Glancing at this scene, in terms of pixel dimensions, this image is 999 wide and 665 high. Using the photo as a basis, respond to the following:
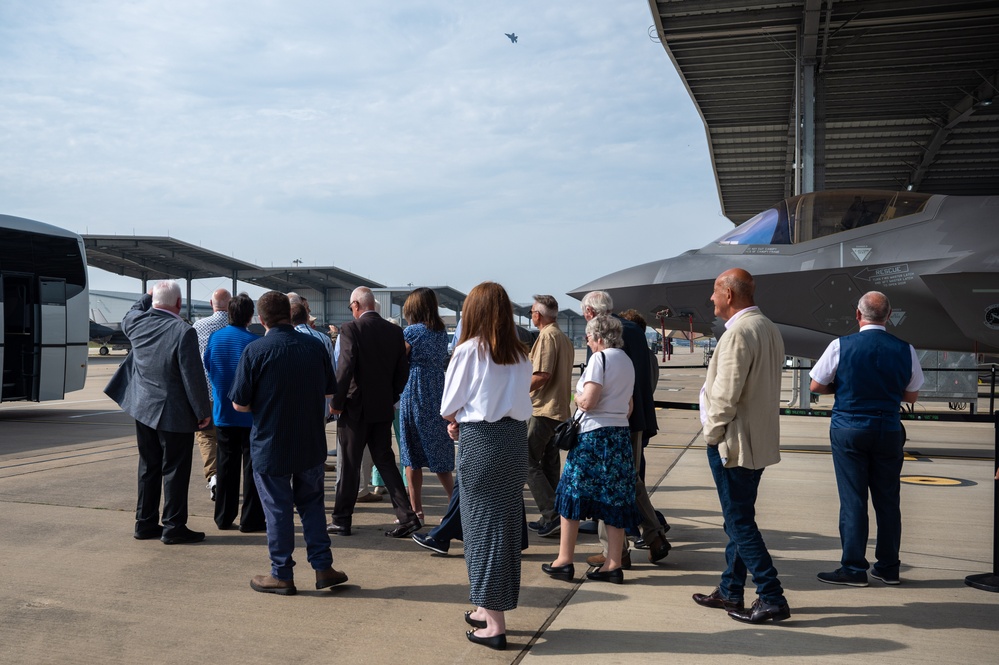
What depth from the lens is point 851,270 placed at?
30.2ft

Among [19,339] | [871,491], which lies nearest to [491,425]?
[871,491]

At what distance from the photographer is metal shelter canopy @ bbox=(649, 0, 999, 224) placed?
50.3 ft

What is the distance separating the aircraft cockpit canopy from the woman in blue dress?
17.8 feet

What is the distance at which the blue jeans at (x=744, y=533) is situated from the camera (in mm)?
3910

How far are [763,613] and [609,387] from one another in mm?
1440

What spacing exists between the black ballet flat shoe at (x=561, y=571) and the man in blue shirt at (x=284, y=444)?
1.24m

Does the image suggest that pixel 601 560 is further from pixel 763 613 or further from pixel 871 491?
pixel 871 491

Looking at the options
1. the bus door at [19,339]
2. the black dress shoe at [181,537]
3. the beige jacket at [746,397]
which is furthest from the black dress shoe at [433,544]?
the bus door at [19,339]

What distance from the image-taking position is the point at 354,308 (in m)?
5.77

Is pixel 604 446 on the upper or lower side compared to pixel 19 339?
lower

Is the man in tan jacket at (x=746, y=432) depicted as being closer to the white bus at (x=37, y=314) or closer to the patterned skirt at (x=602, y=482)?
the patterned skirt at (x=602, y=482)

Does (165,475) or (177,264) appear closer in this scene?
(165,475)

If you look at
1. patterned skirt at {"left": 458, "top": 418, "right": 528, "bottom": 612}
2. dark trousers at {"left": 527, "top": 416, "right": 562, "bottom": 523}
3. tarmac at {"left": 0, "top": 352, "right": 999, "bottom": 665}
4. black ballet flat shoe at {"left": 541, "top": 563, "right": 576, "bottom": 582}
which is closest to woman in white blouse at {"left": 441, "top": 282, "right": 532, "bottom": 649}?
patterned skirt at {"left": 458, "top": 418, "right": 528, "bottom": 612}

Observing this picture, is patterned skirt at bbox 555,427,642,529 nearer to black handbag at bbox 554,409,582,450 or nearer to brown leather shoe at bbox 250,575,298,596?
black handbag at bbox 554,409,582,450
